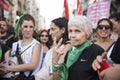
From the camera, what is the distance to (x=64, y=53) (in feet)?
14.3

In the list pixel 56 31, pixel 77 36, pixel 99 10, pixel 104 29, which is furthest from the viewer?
pixel 99 10

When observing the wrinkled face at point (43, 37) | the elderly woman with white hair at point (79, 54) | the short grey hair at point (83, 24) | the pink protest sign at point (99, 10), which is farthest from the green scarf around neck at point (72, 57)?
the pink protest sign at point (99, 10)

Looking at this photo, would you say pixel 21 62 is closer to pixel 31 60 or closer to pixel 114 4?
pixel 31 60

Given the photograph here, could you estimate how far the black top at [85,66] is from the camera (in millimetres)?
3730

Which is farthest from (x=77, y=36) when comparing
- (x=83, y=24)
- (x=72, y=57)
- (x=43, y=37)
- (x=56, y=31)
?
(x=43, y=37)

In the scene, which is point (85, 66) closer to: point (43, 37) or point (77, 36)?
point (77, 36)

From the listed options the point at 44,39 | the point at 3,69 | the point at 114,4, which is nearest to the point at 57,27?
the point at 3,69

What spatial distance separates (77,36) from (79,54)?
232 mm

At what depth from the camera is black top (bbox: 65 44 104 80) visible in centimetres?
373

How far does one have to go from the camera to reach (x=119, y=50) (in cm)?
315

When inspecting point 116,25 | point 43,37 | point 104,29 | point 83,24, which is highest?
point 83,24

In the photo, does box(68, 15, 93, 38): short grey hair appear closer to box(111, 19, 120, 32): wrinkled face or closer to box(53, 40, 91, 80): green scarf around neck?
box(53, 40, 91, 80): green scarf around neck

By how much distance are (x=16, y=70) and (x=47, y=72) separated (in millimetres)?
453

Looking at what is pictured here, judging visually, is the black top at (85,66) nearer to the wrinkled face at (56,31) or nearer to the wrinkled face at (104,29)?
the wrinkled face at (56,31)
